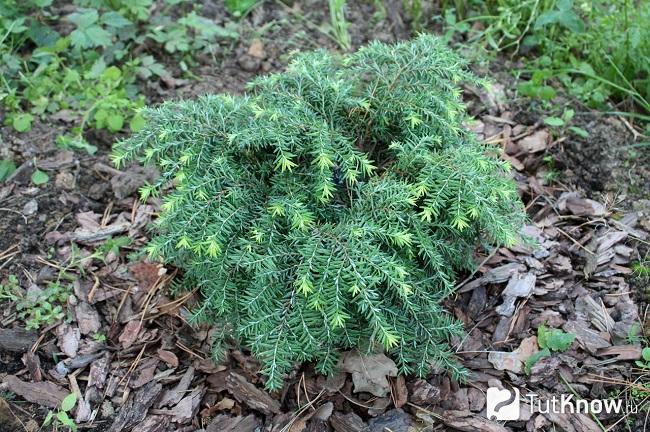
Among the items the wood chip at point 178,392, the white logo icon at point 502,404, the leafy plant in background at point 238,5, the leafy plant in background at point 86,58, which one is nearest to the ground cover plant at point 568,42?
the leafy plant in background at point 238,5

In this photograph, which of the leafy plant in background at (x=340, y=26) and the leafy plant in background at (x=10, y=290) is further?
the leafy plant in background at (x=340, y=26)

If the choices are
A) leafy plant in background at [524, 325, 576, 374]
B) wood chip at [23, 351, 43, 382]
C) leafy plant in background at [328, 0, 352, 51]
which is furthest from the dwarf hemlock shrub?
leafy plant in background at [328, 0, 352, 51]

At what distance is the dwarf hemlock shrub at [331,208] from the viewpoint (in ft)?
7.05

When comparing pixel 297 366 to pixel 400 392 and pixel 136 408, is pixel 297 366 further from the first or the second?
pixel 136 408

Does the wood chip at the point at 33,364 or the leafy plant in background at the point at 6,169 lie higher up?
the leafy plant in background at the point at 6,169

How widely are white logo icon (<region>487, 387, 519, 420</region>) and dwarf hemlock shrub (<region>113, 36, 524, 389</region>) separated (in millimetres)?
179

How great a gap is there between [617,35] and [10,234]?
332 cm

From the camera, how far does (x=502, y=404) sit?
7.88ft

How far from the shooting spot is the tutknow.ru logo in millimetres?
2371

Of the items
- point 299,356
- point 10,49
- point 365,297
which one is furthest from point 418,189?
point 10,49

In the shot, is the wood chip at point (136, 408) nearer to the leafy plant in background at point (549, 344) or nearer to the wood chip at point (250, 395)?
the wood chip at point (250, 395)

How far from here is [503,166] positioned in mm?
2486

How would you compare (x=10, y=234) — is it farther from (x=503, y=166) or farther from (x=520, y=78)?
(x=520, y=78)

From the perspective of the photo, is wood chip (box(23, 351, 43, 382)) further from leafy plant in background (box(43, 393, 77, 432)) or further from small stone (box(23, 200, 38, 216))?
small stone (box(23, 200, 38, 216))
